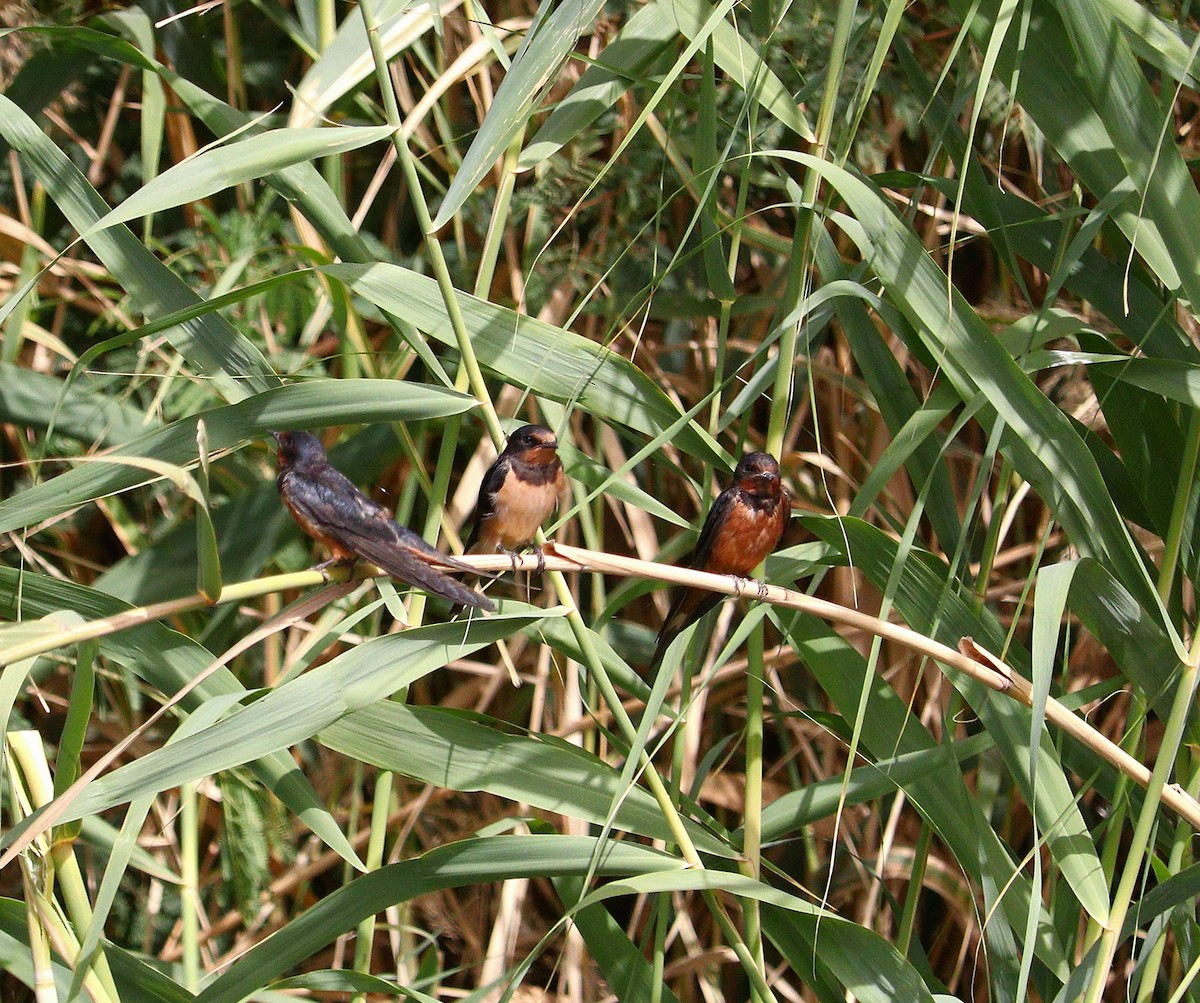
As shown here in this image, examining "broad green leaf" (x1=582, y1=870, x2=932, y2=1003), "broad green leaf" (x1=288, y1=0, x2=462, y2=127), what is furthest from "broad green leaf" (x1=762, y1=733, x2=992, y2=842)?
"broad green leaf" (x1=288, y1=0, x2=462, y2=127)

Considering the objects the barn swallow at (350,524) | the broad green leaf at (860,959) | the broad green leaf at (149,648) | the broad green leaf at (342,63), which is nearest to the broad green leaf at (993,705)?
the broad green leaf at (860,959)

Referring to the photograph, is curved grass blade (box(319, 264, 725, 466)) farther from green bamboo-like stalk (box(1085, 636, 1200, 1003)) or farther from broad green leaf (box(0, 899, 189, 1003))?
broad green leaf (box(0, 899, 189, 1003))

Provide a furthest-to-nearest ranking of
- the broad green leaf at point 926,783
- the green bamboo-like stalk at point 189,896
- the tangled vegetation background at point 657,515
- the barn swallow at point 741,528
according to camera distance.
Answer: the barn swallow at point 741,528 < the green bamboo-like stalk at point 189,896 < the broad green leaf at point 926,783 < the tangled vegetation background at point 657,515

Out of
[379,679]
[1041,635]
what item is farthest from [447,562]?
[1041,635]

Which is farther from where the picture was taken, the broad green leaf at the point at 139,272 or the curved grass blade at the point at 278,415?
the broad green leaf at the point at 139,272

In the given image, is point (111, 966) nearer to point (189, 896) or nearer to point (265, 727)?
point (189, 896)

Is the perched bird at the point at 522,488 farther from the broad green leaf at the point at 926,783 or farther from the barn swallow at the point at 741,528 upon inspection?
the broad green leaf at the point at 926,783

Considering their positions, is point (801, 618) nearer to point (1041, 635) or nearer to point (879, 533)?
point (879, 533)
